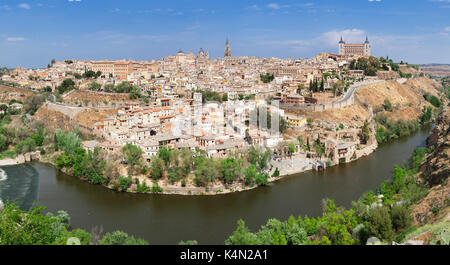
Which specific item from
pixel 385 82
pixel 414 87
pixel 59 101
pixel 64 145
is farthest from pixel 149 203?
pixel 414 87

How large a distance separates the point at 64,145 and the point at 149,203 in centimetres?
740

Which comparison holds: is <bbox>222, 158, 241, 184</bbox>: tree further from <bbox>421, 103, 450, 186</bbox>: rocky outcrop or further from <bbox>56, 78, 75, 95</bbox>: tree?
<bbox>56, 78, 75, 95</bbox>: tree

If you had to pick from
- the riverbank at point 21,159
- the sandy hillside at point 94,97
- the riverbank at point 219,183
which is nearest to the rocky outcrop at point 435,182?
the riverbank at point 219,183

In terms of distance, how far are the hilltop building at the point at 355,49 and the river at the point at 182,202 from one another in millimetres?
33454

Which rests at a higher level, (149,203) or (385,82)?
(385,82)

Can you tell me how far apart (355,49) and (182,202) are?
40877 millimetres

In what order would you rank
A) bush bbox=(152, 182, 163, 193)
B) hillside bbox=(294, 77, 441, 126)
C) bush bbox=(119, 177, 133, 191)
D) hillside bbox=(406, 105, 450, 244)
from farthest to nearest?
1. hillside bbox=(294, 77, 441, 126)
2. bush bbox=(119, 177, 133, 191)
3. bush bbox=(152, 182, 163, 193)
4. hillside bbox=(406, 105, 450, 244)

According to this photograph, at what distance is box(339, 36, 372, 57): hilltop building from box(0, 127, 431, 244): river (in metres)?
33.5

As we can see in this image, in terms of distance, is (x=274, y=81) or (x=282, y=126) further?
(x=274, y=81)

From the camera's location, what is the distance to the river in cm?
1022

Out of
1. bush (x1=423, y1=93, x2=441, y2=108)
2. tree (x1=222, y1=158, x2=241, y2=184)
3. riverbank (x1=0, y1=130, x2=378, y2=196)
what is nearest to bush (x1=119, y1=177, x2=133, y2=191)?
riverbank (x1=0, y1=130, x2=378, y2=196)

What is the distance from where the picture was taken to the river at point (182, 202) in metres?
10.2

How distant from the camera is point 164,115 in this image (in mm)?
20641
